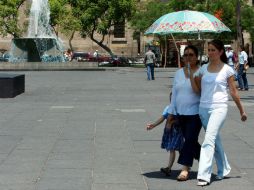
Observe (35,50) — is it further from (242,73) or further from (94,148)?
(94,148)

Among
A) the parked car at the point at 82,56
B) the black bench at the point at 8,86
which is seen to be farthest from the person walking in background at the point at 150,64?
the parked car at the point at 82,56

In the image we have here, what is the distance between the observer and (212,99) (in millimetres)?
8062

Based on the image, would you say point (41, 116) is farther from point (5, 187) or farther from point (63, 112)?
point (5, 187)

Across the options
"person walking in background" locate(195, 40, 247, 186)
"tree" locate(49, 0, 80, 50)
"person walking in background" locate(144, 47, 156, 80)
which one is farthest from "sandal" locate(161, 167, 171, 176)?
"tree" locate(49, 0, 80, 50)

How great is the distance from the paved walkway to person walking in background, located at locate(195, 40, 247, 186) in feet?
0.91

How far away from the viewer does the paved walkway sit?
27.1ft

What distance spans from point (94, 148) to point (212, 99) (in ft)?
11.2

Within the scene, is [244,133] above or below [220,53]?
below

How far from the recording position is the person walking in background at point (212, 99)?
803 centimetres

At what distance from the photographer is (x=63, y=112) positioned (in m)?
17.2

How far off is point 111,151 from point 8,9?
192ft

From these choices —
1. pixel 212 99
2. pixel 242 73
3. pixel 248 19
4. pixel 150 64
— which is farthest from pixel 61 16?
pixel 212 99

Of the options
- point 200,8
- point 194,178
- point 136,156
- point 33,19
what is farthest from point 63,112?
point 200,8

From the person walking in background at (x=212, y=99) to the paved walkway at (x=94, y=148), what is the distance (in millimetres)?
277
